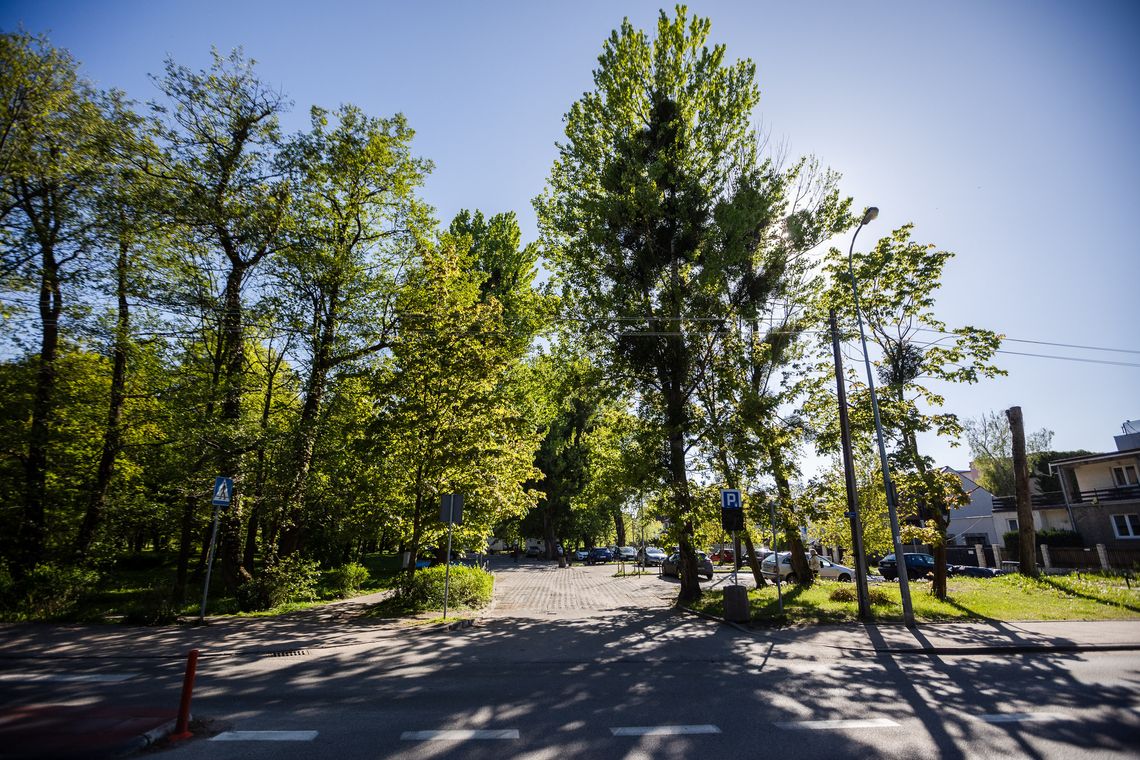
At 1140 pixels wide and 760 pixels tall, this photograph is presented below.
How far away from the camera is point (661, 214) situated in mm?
17406

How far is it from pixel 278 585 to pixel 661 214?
17.1 meters

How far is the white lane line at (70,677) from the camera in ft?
24.9

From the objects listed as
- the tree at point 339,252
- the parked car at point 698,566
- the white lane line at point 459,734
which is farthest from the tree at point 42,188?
the parked car at point 698,566

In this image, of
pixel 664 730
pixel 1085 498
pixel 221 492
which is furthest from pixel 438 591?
pixel 1085 498

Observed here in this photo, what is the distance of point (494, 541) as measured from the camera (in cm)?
7738

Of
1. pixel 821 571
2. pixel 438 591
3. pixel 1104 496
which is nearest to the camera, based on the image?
pixel 438 591

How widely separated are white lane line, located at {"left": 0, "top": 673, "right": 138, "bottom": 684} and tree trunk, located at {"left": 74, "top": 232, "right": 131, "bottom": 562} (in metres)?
8.77

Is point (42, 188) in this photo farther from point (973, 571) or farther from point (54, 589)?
point (973, 571)

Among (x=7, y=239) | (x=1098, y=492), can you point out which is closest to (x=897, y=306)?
(x=7, y=239)

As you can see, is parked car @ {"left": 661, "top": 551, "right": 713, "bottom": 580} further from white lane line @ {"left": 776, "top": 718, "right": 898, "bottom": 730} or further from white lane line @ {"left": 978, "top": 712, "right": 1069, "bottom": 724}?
white lane line @ {"left": 776, "top": 718, "right": 898, "bottom": 730}

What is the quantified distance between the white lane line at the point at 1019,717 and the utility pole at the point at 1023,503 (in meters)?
19.4

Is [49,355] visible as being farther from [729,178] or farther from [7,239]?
[729,178]

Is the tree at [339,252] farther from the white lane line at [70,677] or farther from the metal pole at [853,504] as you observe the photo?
the metal pole at [853,504]

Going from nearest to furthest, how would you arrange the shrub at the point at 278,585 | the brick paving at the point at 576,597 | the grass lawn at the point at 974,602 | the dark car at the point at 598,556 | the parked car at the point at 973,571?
the grass lawn at the point at 974,602, the shrub at the point at 278,585, the brick paving at the point at 576,597, the parked car at the point at 973,571, the dark car at the point at 598,556
